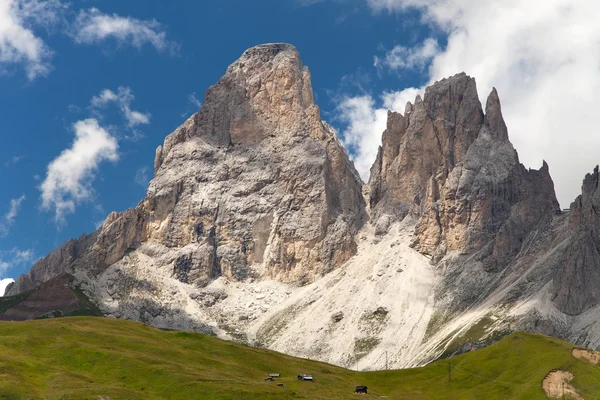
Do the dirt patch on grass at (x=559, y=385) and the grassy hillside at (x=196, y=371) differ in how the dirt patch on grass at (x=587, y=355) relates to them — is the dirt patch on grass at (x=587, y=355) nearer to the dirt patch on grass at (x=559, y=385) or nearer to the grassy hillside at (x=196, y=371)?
the grassy hillside at (x=196, y=371)

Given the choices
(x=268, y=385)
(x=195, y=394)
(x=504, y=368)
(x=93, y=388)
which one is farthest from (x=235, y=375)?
(x=504, y=368)

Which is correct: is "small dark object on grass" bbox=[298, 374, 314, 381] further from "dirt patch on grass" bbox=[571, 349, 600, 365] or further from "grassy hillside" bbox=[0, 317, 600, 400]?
"dirt patch on grass" bbox=[571, 349, 600, 365]

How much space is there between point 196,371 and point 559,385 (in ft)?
231

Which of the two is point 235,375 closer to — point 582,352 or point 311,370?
point 311,370

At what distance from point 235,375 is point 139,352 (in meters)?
20.5

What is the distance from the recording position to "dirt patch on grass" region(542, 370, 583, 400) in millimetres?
157000

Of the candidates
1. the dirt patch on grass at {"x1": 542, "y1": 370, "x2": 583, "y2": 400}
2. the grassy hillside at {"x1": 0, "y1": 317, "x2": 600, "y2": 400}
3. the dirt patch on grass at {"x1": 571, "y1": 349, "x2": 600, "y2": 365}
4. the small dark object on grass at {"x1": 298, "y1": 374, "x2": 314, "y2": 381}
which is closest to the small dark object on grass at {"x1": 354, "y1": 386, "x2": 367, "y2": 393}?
the grassy hillside at {"x1": 0, "y1": 317, "x2": 600, "y2": 400}

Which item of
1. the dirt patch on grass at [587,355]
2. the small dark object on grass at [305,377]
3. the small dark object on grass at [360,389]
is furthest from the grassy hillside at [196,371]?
the small dark object on grass at [360,389]

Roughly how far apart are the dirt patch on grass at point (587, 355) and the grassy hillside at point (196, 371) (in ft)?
7.27

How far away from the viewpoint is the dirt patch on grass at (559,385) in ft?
515

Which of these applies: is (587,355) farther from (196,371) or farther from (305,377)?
(196,371)

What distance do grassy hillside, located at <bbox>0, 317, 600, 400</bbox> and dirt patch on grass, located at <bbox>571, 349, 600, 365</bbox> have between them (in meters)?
2.22

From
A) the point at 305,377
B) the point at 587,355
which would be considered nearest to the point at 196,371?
the point at 305,377

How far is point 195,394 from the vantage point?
137 m
